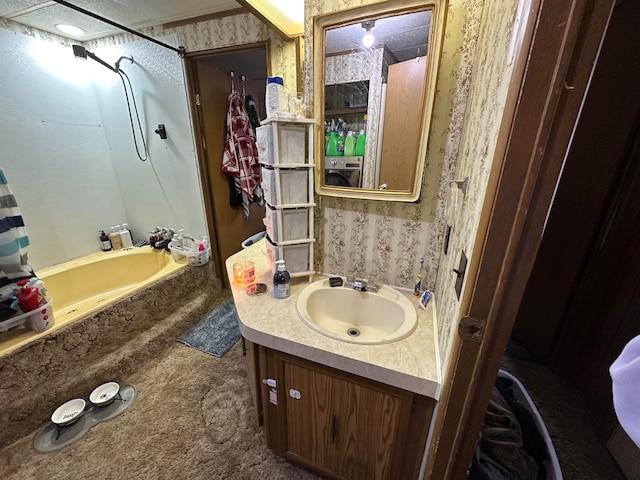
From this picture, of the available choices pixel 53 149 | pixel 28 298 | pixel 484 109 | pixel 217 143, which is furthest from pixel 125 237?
pixel 484 109

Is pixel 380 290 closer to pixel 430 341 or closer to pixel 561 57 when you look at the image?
pixel 430 341

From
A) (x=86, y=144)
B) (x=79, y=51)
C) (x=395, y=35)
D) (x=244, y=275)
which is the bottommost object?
(x=244, y=275)

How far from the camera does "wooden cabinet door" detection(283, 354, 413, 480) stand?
2.76 ft

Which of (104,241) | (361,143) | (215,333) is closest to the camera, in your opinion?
(361,143)

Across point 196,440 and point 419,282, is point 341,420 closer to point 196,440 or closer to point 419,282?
point 419,282

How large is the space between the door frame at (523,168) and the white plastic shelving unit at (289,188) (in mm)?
734

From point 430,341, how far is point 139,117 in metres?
2.66

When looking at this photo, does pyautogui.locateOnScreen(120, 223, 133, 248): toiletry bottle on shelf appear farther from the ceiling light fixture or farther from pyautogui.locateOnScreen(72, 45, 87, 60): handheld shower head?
the ceiling light fixture

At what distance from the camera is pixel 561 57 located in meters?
0.37

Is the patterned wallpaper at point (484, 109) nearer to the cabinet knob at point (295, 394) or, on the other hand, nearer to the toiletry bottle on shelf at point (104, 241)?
the cabinet knob at point (295, 394)

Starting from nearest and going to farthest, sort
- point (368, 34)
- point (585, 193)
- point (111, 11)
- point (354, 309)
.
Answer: point (368, 34)
point (354, 309)
point (585, 193)
point (111, 11)

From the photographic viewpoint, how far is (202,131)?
1984 millimetres

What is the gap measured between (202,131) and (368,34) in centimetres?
152

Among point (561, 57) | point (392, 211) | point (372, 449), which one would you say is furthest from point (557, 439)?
point (561, 57)
